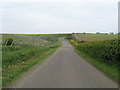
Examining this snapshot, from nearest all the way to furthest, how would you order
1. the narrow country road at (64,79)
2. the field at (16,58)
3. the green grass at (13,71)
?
the narrow country road at (64,79) → the green grass at (13,71) → the field at (16,58)

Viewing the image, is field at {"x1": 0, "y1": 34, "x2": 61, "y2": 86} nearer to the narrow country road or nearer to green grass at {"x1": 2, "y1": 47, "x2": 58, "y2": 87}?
green grass at {"x1": 2, "y1": 47, "x2": 58, "y2": 87}

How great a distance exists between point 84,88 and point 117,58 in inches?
233

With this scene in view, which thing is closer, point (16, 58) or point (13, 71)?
point (13, 71)

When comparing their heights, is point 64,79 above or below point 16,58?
below

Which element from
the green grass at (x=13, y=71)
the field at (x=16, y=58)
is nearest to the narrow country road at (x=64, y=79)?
the green grass at (x=13, y=71)

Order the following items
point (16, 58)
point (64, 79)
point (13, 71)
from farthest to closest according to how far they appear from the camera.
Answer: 1. point (16, 58)
2. point (13, 71)
3. point (64, 79)

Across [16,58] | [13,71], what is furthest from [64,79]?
[16,58]

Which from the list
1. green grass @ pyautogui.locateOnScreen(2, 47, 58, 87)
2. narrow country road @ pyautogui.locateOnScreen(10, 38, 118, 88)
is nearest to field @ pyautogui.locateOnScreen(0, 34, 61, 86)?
green grass @ pyautogui.locateOnScreen(2, 47, 58, 87)

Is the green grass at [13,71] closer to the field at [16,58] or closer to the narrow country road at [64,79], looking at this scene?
the field at [16,58]

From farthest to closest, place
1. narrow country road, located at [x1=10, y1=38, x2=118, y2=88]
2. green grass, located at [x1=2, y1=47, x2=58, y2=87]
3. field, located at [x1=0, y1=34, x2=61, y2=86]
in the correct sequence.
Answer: field, located at [x1=0, y1=34, x2=61, y2=86] < green grass, located at [x1=2, y1=47, x2=58, y2=87] < narrow country road, located at [x1=10, y1=38, x2=118, y2=88]

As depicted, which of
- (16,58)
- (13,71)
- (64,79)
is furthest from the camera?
(16,58)

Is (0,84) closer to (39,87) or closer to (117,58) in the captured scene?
(39,87)

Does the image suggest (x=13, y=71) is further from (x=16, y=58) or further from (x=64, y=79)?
(x=16, y=58)

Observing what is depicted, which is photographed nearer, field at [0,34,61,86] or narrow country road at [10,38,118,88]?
narrow country road at [10,38,118,88]
